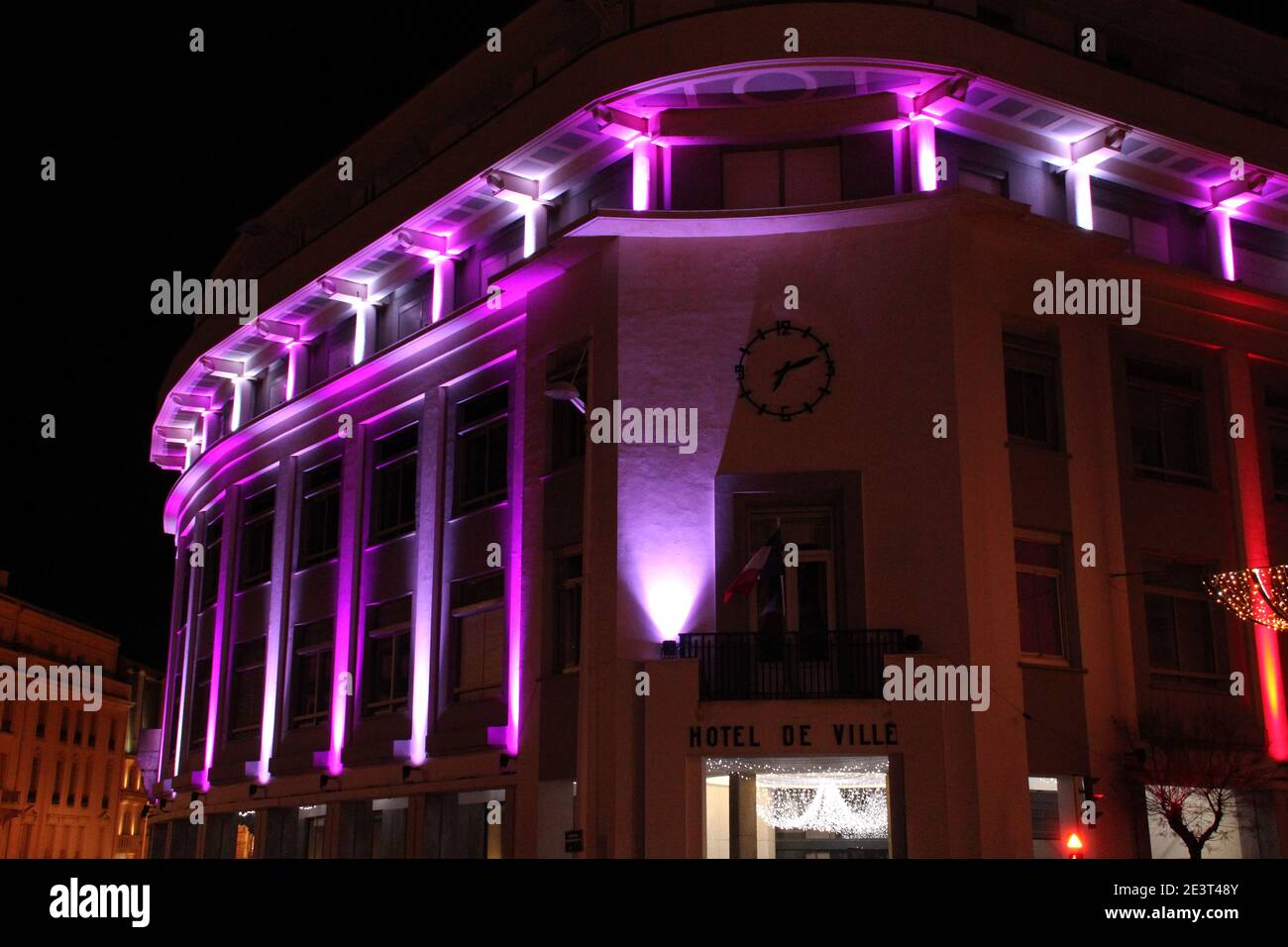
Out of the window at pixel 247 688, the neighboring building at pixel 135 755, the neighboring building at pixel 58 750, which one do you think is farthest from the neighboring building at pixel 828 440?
the neighboring building at pixel 135 755

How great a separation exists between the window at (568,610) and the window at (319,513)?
8.68m

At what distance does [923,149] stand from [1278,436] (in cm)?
884

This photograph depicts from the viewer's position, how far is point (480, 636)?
25844 mm

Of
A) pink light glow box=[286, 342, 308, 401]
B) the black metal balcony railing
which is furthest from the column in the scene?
pink light glow box=[286, 342, 308, 401]

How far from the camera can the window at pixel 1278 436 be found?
25356 millimetres

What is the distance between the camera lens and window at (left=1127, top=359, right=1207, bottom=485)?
79.4ft

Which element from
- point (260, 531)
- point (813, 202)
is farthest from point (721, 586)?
point (260, 531)

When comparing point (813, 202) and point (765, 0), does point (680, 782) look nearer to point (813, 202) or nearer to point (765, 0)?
point (813, 202)

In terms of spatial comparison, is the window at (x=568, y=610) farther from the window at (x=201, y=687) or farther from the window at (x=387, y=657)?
the window at (x=201, y=687)

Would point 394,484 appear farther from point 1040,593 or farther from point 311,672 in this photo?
point 1040,593

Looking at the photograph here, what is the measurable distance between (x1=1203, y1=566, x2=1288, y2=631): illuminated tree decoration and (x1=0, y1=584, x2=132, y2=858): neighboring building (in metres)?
53.9

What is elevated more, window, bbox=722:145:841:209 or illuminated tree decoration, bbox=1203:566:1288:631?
window, bbox=722:145:841:209

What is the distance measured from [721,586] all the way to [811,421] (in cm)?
301

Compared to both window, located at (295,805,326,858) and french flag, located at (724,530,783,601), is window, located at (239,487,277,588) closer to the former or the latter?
window, located at (295,805,326,858)
